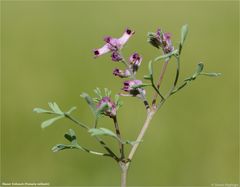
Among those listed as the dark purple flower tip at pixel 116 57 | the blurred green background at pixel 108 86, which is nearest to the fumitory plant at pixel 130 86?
the dark purple flower tip at pixel 116 57

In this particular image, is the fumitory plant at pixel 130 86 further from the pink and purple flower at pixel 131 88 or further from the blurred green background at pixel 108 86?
the blurred green background at pixel 108 86

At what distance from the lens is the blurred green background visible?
2.38m

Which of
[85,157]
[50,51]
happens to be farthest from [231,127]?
[50,51]

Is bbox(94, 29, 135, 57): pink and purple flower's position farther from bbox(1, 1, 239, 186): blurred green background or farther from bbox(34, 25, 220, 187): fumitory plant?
bbox(1, 1, 239, 186): blurred green background

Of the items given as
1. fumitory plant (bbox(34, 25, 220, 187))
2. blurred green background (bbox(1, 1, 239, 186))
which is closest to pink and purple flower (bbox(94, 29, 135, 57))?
fumitory plant (bbox(34, 25, 220, 187))

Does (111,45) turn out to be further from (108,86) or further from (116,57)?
(108,86)

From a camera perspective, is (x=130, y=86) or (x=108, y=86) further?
(x=108, y=86)

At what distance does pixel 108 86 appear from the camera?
297 cm

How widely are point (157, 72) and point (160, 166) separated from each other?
0.82m

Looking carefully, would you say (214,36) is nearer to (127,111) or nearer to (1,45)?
(127,111)

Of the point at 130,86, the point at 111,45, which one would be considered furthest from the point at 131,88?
the point at 111,45

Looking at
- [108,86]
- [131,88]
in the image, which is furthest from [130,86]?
[108,86]

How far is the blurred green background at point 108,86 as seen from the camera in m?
2.38

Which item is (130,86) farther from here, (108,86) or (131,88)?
(108,86)
